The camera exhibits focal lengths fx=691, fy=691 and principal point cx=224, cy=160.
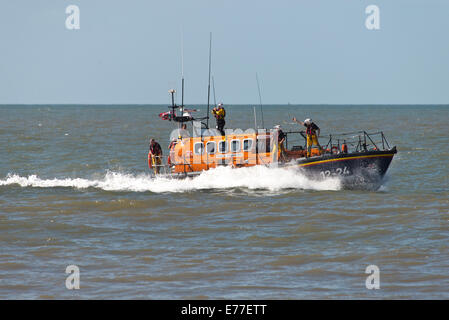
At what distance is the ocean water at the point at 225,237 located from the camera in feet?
41.6

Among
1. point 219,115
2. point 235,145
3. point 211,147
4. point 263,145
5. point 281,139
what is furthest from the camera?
point 211,147

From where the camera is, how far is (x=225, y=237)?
55.4 feet

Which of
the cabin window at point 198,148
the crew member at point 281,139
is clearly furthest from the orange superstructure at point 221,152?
the crew member at point 281,139

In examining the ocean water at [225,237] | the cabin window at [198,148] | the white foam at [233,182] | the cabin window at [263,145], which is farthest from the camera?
the cabin window at [198,148]

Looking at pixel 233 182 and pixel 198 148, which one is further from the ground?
pixel 198 148

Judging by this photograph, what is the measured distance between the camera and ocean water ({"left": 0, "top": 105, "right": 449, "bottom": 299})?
12688 millimetres

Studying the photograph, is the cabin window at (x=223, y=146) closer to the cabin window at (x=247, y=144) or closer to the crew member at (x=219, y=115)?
the crew member at (x=219, y=115)

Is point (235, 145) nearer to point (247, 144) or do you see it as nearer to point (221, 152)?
point (247, 144)

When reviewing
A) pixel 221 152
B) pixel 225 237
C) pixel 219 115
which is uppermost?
pixel 219 115

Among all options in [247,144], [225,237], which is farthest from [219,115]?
[225,237]

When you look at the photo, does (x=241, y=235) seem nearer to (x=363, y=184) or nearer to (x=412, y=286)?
(x=412, y=286)
